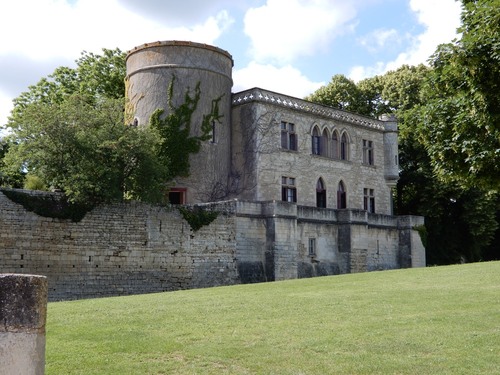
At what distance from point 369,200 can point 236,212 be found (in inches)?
543

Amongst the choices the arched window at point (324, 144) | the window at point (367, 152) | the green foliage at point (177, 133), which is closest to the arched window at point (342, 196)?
the arched window at point (324, 144)

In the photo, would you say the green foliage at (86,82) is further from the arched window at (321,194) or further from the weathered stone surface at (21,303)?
the weathered stone surface at (21,303)

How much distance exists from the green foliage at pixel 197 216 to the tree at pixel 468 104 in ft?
46.9

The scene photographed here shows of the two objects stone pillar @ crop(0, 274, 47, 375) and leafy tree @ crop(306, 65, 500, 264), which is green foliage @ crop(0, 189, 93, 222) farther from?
leafy tree @ crop(306, 65, 500, 264)

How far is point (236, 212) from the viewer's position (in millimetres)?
30203

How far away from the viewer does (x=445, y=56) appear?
13859 mm

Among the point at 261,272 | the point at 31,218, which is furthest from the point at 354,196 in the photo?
the point at 31,218

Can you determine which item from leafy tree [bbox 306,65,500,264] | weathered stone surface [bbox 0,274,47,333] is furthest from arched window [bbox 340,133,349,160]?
weathered stone surface [bbox 0,274,47,333]

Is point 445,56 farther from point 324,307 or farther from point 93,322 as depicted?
point 93,322


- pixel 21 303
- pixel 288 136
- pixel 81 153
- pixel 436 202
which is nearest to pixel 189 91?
pixel 288 136

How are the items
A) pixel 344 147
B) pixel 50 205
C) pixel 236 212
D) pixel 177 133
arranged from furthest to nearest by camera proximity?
pixel 344 147
pixel 177 133
pixel 236 212
pixel 50 205

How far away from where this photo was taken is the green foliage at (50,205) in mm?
24047

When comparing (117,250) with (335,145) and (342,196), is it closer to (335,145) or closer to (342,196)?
(342,196)

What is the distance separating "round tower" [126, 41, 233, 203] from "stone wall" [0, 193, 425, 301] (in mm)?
3894
